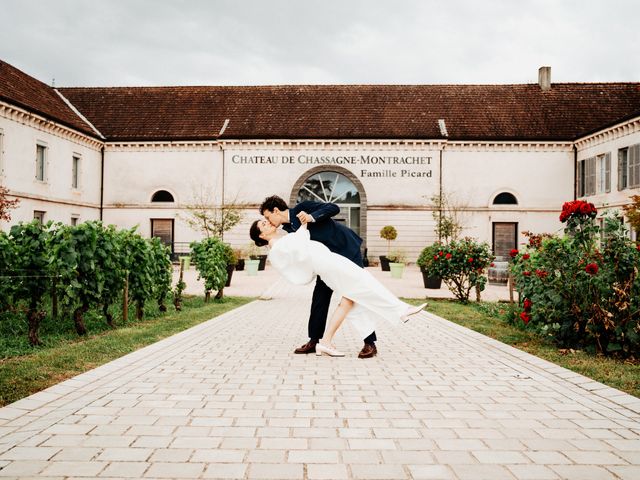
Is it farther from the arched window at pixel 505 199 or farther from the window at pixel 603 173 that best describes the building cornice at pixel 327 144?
the window at pixel 603 173

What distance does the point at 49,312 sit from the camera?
1018 centimetres

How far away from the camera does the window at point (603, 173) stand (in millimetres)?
26597

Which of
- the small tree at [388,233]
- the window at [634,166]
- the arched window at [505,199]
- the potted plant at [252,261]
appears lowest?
the potted plant at [252,261]

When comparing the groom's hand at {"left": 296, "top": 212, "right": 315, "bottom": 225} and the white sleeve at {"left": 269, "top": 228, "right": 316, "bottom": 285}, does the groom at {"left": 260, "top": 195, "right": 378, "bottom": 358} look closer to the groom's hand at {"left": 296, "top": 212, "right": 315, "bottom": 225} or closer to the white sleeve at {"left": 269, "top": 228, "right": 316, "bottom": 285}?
the groom's hand at {"left": 296, "top": 212, "right": 315, "bottom": 225}

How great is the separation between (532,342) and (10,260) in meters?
7.43

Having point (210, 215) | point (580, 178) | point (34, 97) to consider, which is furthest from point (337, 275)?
point (580, 178)

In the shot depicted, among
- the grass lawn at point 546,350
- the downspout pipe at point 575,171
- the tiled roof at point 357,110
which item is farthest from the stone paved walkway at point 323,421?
the downspout pipe at point 575,171

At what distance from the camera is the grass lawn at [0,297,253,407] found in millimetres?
5129

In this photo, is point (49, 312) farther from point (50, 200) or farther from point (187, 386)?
point (50, 200)

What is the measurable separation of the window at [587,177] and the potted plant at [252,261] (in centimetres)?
1680

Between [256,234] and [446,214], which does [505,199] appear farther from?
[256,234]

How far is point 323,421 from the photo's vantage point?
4012 millimetres

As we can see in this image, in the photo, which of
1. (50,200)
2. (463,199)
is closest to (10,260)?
(50,200)

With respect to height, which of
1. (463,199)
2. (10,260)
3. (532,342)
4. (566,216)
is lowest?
(532,342)
